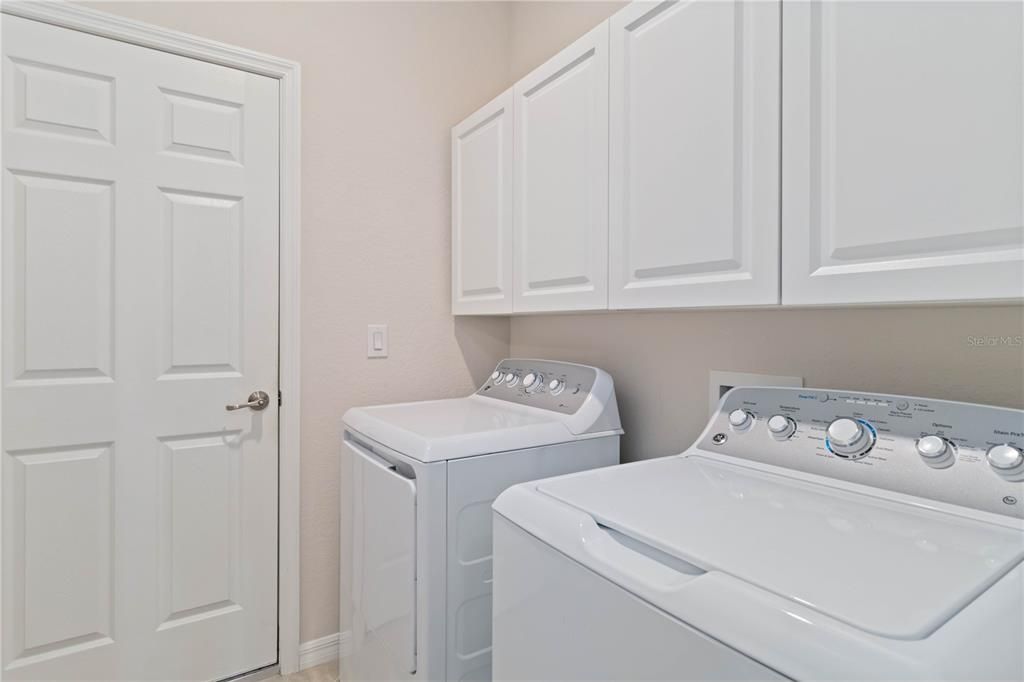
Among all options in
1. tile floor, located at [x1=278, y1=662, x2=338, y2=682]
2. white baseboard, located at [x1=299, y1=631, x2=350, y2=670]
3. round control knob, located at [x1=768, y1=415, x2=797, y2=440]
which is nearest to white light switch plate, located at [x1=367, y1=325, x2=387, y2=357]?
white baseboard, located at [x1=299, y1=631, x2=350, y2=670]

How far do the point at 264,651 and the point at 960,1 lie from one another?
94.1 inches

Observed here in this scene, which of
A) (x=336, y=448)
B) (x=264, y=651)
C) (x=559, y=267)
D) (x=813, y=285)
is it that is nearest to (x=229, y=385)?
(x=336, y=448)

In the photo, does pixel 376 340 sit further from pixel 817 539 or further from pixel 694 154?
pixel 817 539

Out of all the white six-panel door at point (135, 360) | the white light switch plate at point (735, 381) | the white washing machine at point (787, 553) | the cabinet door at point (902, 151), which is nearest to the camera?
the white washing machine at point (787, 553)

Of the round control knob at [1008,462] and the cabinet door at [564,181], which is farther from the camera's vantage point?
the cabinet door at [564,181]

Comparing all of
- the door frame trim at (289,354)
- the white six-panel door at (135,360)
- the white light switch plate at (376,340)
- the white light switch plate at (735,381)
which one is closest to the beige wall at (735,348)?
the white light switch plate at (735,381)

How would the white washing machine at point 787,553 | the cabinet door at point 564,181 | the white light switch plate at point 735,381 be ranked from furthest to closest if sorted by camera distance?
the cabinet door at point 564,181, the white light switch plate at point 735,381, the white washing machine at point 787,553

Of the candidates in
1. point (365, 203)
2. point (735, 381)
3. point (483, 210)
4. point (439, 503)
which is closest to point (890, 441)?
point (735, 381)

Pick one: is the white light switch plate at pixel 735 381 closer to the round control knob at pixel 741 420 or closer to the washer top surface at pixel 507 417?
the round control knob at pixel 741 420

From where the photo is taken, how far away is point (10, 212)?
150 centimetres

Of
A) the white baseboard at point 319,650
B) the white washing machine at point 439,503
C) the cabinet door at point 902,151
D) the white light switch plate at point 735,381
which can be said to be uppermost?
the cabinet door at point 902,151

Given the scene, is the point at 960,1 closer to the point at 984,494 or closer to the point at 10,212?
the point at 984,494

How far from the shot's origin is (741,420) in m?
1.20

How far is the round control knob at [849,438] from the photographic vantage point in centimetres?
100
